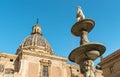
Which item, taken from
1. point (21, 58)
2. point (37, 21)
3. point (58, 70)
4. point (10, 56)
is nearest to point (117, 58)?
point (58, 70)

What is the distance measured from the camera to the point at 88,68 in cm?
1054

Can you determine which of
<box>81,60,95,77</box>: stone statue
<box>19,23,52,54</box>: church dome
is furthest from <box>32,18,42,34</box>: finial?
<box>81,60,95,77</box>: stone statue

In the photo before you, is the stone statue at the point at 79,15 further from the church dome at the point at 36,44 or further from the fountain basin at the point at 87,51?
the church dome at the point at 36,44

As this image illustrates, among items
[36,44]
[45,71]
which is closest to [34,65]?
[45,71]

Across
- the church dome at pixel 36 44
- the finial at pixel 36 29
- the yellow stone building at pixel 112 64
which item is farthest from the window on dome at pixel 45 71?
the finial at pixel 36 29

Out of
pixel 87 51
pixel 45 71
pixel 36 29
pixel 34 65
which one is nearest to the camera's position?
pixel 87 51

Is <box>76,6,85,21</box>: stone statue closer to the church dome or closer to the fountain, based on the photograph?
the fountain

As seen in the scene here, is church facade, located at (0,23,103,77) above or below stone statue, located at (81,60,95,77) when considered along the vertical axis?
above

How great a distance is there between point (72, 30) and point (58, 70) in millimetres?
22983

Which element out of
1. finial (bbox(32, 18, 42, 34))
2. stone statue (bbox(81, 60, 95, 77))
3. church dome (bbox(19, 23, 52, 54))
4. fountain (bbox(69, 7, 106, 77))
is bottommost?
stone statue (bbox(81, 60, 95, 77))

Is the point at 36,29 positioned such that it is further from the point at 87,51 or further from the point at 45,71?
the point at 87,51

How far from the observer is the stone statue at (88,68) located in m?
10.5

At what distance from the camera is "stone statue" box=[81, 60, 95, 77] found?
413 inches

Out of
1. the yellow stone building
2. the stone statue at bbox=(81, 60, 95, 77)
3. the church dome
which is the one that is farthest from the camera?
the church dome
